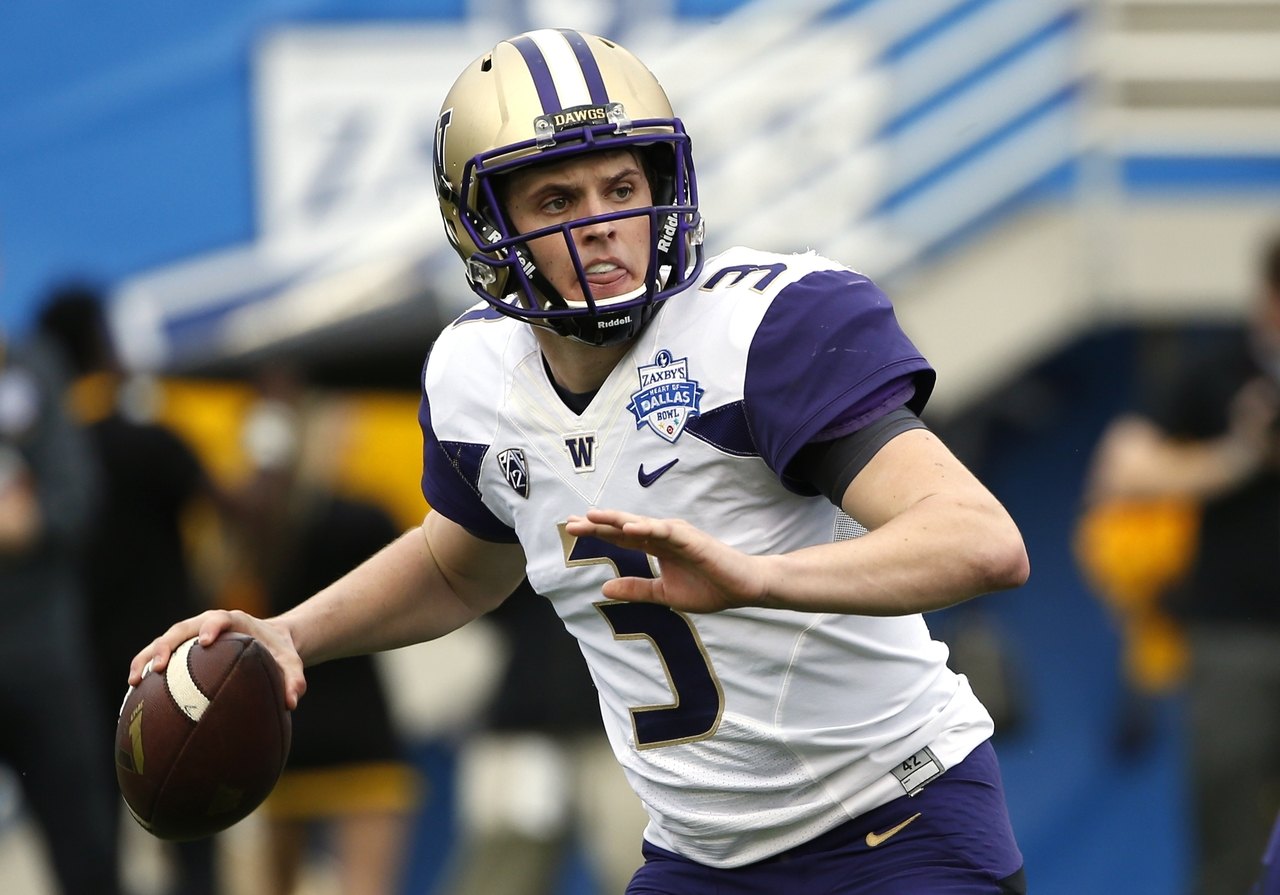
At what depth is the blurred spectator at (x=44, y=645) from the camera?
5969 millimetres

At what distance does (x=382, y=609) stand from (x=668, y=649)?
2.01 ft

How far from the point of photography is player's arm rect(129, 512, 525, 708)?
3281mm

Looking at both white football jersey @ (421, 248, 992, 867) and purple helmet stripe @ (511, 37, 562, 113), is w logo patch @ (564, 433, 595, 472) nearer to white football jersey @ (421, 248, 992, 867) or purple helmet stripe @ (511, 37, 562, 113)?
white football jersey @ (421, 248, 992, 867)

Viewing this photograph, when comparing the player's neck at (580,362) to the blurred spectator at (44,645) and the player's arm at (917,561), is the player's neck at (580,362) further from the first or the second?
the blurred spectator at (44,645)

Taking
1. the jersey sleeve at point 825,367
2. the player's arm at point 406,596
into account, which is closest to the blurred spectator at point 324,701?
Result: the player's arm at point 406,596

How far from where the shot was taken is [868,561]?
97.6 inches

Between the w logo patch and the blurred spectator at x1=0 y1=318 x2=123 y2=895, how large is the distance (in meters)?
3.34

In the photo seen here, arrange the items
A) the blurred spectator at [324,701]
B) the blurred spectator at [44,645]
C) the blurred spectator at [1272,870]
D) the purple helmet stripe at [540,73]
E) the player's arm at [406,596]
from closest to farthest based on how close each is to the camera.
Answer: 1. the purple helmet stripe at [540,73]
2. the blurred spectator at [1272,870]
3. the player's arm at [406,596]
4. the blurred spectator at [44,645]
5. the blurred spectator at [324,701]

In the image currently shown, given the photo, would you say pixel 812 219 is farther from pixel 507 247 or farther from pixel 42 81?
pixel 507 247

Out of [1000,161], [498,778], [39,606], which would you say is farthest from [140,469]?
[1000,161]

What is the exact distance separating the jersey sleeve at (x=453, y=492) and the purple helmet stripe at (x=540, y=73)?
0.55 m

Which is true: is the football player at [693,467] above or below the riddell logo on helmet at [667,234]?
below

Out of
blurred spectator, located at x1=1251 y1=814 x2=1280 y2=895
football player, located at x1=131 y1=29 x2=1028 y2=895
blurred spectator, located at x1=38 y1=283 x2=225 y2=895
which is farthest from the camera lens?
blurred spectator, located at x1=38 y1=283 x2=225 y2=895

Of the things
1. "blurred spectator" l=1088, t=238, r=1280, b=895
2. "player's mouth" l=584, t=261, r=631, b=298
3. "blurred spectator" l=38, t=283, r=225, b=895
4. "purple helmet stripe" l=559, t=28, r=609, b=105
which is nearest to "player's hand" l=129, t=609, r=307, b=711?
"player's mouth" l=584, t=261, r=631, b=298
